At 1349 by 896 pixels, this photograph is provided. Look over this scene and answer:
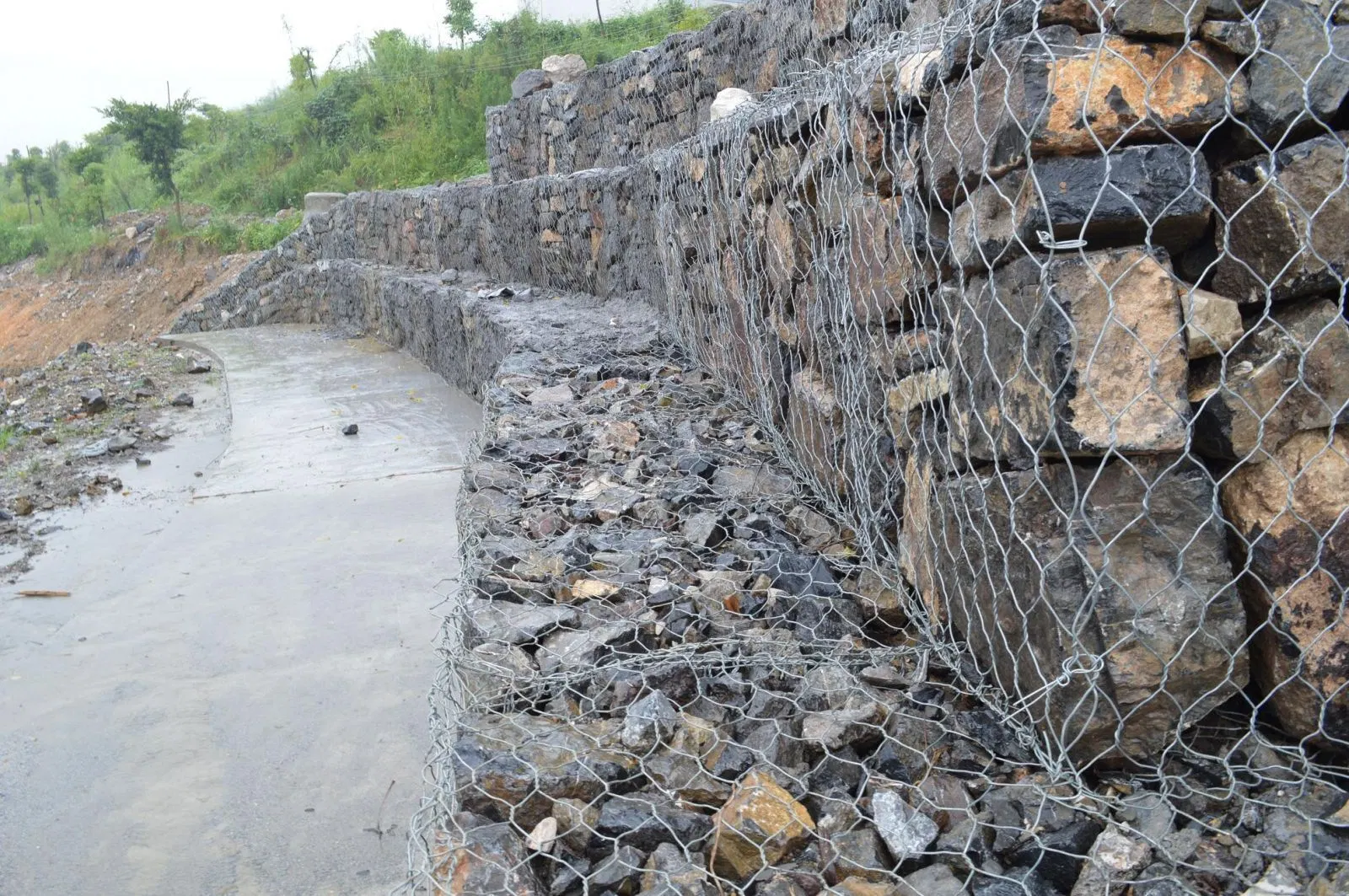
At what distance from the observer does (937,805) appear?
1.45 m

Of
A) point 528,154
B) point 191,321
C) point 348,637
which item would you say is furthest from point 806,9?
point 191,321

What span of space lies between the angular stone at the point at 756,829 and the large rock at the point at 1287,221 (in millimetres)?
983

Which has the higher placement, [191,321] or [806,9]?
[806,9]

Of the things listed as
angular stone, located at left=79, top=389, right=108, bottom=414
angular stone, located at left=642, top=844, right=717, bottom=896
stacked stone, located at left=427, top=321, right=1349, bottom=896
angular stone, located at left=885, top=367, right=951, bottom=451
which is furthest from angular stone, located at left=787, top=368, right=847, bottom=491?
angular stone, located at left=79, top=389, right=108, bottom=414

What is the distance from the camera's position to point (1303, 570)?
4.58 ft

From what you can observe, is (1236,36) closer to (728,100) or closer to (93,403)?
(728,100)

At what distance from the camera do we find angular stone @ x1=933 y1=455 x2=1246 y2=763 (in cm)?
142

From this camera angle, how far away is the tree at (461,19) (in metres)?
19.7

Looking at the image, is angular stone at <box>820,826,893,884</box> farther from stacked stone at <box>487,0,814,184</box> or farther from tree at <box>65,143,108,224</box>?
tree at <box>65,143,108,224</box>

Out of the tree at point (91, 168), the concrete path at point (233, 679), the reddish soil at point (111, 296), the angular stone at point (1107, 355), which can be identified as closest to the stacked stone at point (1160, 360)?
the angular stone at point (1107, 355)

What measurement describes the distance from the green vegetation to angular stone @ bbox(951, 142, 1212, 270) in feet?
41.1

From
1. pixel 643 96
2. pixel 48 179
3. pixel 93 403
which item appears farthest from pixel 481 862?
pixel 48 179

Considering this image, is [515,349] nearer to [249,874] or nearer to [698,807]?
[249,874]

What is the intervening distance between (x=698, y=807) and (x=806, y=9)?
5589 millimetres
